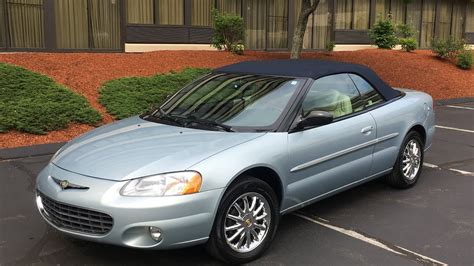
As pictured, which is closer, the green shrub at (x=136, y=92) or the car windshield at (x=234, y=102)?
the car windshield at (x=234, y=102)

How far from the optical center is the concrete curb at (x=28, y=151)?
22.4 feet

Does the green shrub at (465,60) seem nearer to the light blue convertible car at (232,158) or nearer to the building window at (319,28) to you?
the building window at (319,28)

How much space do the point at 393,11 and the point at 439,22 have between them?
3.58 meters

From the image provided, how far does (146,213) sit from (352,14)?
20.9 meters

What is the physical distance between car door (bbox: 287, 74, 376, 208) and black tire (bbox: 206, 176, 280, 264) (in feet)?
0.89

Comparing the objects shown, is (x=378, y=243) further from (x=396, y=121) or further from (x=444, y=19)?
(x=444, y=19)

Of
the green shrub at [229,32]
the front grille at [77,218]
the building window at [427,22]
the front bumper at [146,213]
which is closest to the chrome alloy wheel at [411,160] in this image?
the front bumper at [146,213]

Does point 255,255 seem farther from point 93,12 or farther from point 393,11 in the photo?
point 393,11

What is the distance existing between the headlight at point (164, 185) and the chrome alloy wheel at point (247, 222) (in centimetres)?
39

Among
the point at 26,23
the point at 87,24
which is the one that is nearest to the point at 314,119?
the point at 26,23

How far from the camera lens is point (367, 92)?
17.2 ft

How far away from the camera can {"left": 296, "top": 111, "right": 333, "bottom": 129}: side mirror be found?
164 inches

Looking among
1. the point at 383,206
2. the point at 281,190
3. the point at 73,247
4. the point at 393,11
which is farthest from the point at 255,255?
the point at 393,11

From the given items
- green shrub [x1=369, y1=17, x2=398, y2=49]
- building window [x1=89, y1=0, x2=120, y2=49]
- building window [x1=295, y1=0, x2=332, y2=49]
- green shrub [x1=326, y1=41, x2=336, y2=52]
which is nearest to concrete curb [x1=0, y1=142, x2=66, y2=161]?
building window [x1=89, y1=0, x2=120, y2=49]
